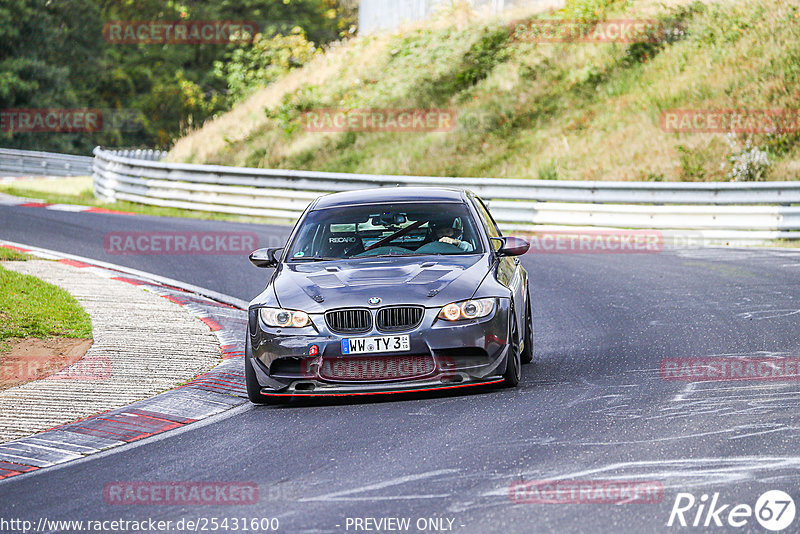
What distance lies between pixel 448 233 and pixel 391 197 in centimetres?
66

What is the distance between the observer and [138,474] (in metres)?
6.57

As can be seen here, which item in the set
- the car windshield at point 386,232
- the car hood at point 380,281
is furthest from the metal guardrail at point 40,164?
the car hood at point 380,281

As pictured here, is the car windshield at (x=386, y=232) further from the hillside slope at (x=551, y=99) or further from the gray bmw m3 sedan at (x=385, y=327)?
the hillside slope at (x=551, y=99)

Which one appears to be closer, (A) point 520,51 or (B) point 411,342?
(B) point 411,342

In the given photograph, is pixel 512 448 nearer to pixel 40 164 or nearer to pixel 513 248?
pixel 513 248

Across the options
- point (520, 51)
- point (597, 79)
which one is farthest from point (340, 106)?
point (597, 79)

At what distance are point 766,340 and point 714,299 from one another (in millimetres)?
2709

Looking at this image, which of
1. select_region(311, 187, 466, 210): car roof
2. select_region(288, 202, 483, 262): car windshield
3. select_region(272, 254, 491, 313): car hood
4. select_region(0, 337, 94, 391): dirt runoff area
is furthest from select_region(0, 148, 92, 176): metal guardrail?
select_region(272, 254, 491, 313): car hood

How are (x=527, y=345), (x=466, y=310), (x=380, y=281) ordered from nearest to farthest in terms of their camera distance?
(x=466, y=310), (x=380, y=281), (x=527, y=345)

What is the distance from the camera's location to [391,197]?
32.2ft

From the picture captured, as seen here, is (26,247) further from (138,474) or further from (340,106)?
(340,106)

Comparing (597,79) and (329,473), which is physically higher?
(597,79)

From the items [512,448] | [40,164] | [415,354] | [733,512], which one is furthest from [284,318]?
[40,164]

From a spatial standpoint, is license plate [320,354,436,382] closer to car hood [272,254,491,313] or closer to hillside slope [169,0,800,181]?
car hood [272,254,491,313]
